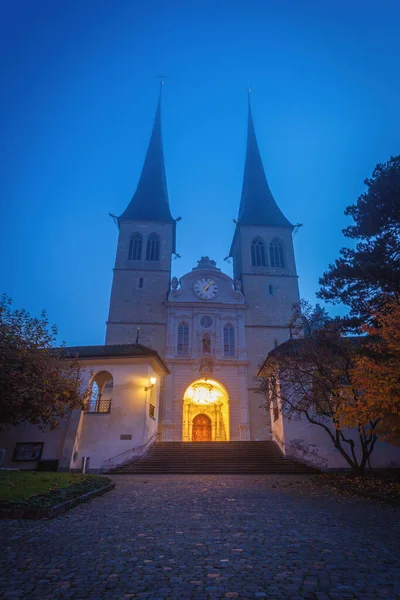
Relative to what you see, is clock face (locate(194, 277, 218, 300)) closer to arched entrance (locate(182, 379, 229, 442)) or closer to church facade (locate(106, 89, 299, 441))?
church facade (locate(106, 89, 299, 441))

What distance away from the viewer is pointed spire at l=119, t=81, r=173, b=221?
40656 millimetres

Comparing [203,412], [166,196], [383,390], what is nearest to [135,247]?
[166,196]

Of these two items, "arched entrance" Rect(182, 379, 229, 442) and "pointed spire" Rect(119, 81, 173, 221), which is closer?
"arched entrance" Rect(182, 379, 229, 442)

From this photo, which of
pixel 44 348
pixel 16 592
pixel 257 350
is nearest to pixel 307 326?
pixel 44 348

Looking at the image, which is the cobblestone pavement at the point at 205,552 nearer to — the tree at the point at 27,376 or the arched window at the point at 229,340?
the tree at the point at 27,376

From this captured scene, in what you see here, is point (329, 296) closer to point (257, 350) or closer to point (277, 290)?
point (257, 350)

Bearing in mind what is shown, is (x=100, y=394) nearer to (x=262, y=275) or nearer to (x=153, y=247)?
(x=153, y=247)

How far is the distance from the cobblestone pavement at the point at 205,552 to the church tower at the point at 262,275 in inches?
898

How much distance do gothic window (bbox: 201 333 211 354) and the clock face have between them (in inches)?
154

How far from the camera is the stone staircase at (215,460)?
16469 millimetres

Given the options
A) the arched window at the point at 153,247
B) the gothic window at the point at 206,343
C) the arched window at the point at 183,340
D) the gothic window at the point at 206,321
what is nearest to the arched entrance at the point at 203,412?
the gothic window at the point at 206,343

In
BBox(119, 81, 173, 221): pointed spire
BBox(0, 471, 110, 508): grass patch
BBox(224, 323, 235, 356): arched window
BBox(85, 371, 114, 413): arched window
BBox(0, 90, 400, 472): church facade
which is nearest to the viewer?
BBox(0, 471, 110, 508): grass patch

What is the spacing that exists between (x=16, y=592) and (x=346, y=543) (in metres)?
4.34

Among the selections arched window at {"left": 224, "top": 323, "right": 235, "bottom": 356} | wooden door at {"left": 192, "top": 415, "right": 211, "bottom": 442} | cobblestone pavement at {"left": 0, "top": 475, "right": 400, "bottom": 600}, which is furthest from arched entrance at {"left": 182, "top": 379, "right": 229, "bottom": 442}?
cobblestone pavement at {"left": 0, "top": 475, "right": 400, "bottom": 600}
